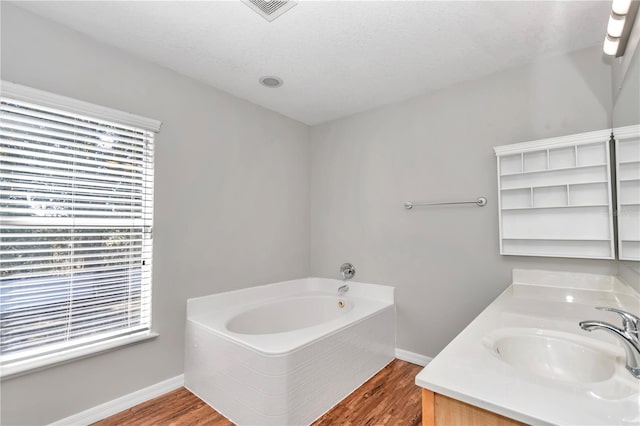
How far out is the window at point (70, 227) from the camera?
5.20ft

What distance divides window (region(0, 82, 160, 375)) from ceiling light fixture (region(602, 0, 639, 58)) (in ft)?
8.90

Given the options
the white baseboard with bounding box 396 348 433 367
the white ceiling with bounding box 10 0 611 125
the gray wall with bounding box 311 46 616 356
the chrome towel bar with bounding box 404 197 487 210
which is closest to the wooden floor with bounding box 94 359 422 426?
the white baseboard with bounding box 396 348 433 367

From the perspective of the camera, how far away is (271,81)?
243cm

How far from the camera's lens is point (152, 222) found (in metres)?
2.11

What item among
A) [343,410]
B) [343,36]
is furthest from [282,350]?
[343,36]

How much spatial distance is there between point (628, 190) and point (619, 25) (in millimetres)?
823

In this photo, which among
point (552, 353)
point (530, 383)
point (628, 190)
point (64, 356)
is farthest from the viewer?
point (64, 356)

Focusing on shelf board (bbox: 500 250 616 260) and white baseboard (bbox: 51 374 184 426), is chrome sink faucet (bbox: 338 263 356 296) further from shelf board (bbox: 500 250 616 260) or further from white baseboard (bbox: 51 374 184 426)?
white baseboard (bbox: 51 374 184 426)

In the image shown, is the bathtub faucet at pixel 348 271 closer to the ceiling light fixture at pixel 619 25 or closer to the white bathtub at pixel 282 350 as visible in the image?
the white bathtub at pixel 282 350

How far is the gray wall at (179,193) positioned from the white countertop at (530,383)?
76.9 inches

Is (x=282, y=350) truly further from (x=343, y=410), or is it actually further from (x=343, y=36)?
(x=343, y=36)

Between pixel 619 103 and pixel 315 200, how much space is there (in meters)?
2.48

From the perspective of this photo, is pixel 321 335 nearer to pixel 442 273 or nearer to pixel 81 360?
pixel 442 273

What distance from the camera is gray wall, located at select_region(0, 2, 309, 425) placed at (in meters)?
1.68
